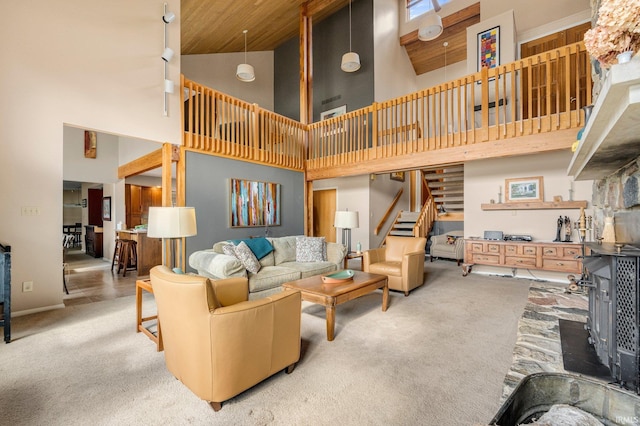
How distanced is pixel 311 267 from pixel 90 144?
6661mm

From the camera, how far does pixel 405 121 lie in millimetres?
5223

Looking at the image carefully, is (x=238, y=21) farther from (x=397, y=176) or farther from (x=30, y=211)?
(x=30, y=211)

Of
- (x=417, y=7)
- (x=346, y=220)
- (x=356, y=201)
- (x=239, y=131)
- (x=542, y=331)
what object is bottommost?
(x=542, y=331)

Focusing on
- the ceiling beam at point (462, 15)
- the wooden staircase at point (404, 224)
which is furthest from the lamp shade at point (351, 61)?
the wooden staircase at point (404, 224)

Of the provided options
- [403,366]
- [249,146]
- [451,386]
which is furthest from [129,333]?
[249,146]

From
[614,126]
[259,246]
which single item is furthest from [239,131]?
[614,126]

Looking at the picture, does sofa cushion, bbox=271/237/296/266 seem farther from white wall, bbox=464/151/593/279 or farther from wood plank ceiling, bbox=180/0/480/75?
wood plank ceiling, bbox=180/0/480/75

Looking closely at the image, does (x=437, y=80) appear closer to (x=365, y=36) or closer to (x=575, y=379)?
(x=365, y=36)

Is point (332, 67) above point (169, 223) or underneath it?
above

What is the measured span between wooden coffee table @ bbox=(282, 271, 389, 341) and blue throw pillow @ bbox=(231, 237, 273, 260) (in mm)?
1171

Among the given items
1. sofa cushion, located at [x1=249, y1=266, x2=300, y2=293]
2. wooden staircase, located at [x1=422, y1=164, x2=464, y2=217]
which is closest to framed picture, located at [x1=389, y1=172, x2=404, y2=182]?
wooden staircase, located at [x1=422, y1=164, x2=464, y2=217]

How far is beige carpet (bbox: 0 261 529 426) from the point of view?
66.9 inches

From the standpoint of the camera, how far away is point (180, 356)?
1.84m

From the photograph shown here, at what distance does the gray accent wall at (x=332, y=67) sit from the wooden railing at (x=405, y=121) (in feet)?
4.72
